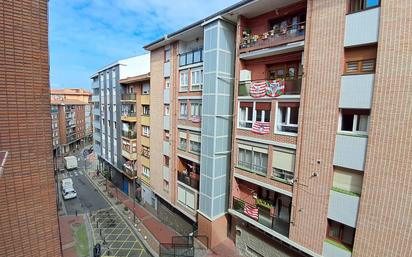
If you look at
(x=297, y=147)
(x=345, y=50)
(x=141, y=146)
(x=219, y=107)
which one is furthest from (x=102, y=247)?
(x=345, y=50)

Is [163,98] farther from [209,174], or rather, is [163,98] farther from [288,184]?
[288,184]

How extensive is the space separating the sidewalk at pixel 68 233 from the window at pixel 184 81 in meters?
15.7

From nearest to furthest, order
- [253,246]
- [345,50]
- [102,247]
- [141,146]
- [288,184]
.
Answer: [345,50], [288,184], [253,246], [102,247], [141,146]

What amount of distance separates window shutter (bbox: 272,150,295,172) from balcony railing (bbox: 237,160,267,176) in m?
0.79

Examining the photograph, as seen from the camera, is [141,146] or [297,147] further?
[141,146]

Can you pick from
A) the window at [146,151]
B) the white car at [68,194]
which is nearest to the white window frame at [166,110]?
the window at [146,151]

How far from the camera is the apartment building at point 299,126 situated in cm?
707

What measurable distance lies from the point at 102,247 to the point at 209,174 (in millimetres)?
11777

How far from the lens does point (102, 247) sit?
16656 millimetres

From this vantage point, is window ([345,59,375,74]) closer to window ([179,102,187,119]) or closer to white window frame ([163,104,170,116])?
window ([179,102,187,119])

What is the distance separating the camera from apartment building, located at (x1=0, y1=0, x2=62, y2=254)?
492 cm

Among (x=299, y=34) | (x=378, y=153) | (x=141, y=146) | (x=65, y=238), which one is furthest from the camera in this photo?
(x=141, y=146)

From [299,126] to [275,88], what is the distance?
90.0 inches

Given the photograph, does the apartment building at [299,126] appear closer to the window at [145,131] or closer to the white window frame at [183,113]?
the white window frame at [183,113]
